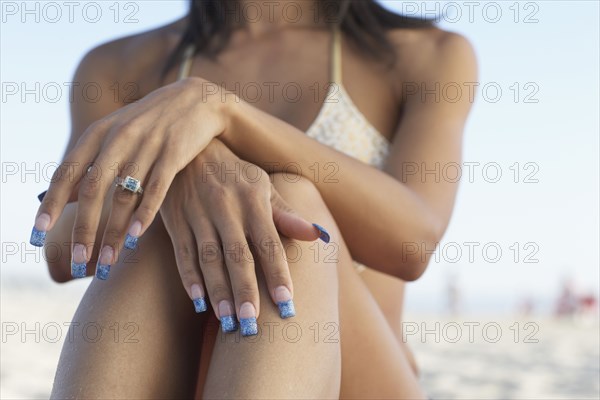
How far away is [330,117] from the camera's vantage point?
1.47 m

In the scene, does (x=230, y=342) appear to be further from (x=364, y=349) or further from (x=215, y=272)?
(x=364, y=349)

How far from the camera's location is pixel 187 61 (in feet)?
5.25

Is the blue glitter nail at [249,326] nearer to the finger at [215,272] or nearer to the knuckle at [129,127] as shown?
the finger at [215,272]

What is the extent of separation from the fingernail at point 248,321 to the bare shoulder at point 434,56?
72 centimetres

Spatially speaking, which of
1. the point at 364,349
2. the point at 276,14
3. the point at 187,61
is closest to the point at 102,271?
the point at 364,349

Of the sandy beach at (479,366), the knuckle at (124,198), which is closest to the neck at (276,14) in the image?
the knuckle at (124,198)

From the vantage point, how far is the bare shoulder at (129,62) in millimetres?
1593

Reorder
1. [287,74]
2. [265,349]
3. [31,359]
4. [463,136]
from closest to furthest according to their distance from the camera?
[265,349]
[463,136]
[287,74]
[31,359]

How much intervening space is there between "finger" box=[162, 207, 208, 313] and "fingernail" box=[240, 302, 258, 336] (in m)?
0.08

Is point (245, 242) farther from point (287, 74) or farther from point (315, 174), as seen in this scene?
point (287, 74)

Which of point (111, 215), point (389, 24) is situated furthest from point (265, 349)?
point (389, 24)

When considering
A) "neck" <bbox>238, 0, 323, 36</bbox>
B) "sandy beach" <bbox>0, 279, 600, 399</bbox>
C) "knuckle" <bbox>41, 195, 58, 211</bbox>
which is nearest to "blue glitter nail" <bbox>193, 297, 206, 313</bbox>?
"knuckle" <bbox>41, 195, 58, 211</bbox>

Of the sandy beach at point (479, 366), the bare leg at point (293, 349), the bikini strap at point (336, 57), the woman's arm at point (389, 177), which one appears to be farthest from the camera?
the sandy beach at point (479, 366)

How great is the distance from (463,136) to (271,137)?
1.57ft
